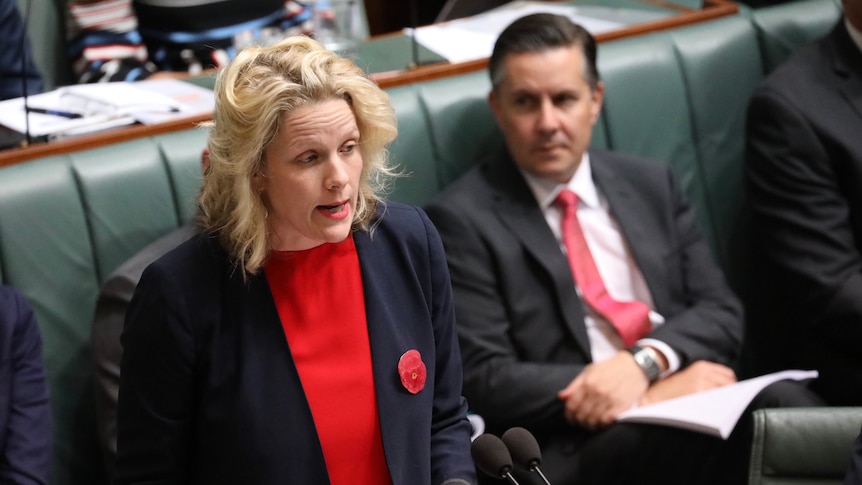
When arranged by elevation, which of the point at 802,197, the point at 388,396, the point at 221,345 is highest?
the point at 221,345

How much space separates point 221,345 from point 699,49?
1801 mm

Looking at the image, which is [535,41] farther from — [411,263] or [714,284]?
[411,263]

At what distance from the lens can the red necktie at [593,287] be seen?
236 centimetres

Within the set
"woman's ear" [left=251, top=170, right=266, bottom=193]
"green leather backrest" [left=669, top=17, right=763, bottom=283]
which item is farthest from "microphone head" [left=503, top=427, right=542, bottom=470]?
"green leather backrest" [left=669, top=17, right=763, bottom=283]

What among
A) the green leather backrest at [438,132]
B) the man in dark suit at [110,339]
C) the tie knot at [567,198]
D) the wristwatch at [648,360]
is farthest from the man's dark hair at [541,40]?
the man in dark suit at [110,339]

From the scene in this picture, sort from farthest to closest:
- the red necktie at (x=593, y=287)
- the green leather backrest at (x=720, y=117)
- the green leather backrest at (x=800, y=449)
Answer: the green leather backrest at (x=720, y=117) → the red necktie at (x=593, y=287) → the green leather backrest at (x=800, y=449)

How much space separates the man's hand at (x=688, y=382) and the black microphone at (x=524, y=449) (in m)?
0.97

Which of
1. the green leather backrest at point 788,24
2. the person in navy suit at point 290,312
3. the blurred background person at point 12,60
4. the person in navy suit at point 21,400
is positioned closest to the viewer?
the person in navy suit at point 290,312

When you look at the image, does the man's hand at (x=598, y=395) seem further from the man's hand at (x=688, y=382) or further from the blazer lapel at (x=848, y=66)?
the blazer lapel at (x=848, y=66)

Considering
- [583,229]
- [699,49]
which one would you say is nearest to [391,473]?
[583,229]

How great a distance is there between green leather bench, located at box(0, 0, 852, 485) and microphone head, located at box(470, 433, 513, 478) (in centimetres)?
108

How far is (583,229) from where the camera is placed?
2434 millimetres

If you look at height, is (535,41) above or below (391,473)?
above

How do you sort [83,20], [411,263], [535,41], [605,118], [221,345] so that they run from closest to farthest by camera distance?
[221,345] → [411,263] → [535,41] → [605,118] → [83,20]
